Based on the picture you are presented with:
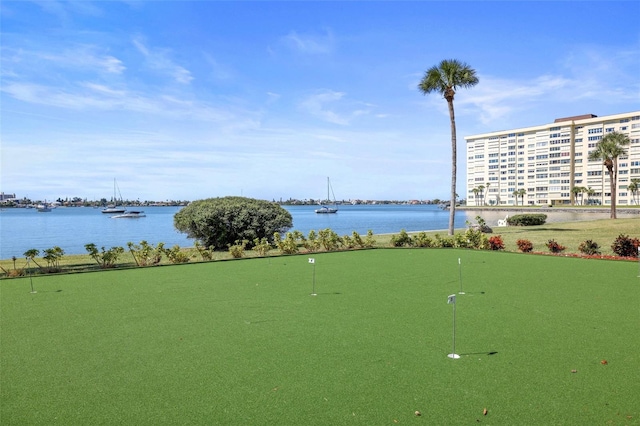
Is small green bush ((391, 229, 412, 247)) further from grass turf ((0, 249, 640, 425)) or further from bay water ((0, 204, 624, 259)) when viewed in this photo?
bay water ((0, 204, 624, 259))

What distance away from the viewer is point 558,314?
6836mm

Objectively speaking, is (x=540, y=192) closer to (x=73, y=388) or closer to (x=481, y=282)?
(x=481, y=282)

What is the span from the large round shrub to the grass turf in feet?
36.0

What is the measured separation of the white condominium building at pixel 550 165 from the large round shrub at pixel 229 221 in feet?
296

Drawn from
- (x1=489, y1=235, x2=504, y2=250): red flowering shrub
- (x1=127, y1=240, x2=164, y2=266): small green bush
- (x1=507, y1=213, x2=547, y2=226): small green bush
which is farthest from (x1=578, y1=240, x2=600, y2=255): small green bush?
(x1=507, y1=213, x2=547, y2=226): small green bush

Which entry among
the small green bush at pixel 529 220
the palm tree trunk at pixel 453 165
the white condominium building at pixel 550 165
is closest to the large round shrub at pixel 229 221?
the palm tree trunk at pixel 453 165

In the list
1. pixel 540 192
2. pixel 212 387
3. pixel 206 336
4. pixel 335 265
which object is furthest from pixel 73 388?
pixel 540 192

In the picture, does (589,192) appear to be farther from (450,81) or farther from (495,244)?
(495,244)

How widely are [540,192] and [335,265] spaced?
349 ft

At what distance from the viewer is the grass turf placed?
151 inches

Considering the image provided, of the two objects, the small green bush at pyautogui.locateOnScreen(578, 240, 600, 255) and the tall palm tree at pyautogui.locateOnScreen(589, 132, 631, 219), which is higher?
the tall palm tree at pyautogui.locateOnScreen(589, 132, 631, 219)

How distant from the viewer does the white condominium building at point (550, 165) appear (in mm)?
91250

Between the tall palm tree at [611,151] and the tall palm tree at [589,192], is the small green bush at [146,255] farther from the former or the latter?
the tall palm tree at [589,192]

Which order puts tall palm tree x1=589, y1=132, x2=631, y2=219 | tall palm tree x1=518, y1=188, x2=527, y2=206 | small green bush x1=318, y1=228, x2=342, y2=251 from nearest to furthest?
small green bush x1=318, y1=228, x2=342, y2=251 < tall palm tree x1=589, y1=132, x2=631, y2=219 < tall palm tree x1=518, y1=188, x2=527, y2=206
